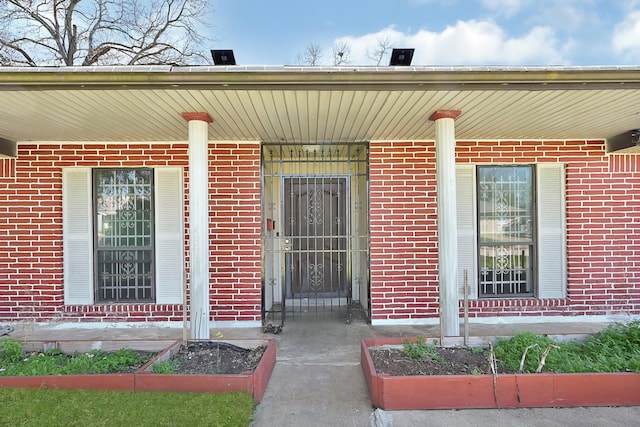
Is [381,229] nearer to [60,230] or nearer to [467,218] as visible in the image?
[467,218]

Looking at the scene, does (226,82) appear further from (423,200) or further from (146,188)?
(423,200)

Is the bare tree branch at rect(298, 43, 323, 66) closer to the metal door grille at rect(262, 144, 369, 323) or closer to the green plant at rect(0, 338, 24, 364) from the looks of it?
the metal door grille at rect(262, 144, 369, 323)

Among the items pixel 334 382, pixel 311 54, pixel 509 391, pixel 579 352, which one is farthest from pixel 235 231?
pixel 311 54

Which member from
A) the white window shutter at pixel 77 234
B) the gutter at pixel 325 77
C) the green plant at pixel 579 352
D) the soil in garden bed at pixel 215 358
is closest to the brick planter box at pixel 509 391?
the green plant at pixel 579 352

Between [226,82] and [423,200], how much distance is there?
3.29m

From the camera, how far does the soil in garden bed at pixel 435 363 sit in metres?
3.28

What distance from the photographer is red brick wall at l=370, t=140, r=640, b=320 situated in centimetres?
532

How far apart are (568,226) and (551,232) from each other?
0.23m

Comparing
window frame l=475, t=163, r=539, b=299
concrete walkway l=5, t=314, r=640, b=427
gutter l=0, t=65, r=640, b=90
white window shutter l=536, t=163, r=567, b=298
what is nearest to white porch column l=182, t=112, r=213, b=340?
gutter l=0, t=65, r=640, b=90

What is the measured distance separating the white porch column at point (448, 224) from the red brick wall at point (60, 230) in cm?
252

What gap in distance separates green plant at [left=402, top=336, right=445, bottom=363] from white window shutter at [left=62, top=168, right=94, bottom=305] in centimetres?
437

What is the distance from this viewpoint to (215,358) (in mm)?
3619

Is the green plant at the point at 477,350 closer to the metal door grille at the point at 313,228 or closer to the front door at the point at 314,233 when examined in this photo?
the metal door grille at the point at 313,228

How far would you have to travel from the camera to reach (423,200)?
17.6ft
